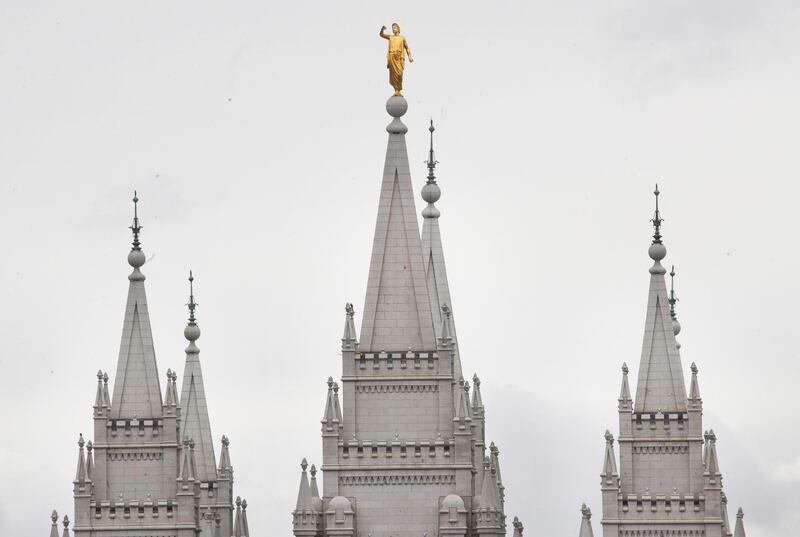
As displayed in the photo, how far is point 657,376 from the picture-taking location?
18762 centimetres

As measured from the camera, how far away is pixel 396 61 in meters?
192

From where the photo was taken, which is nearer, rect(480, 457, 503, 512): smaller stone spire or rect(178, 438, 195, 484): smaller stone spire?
rect(480, 457, 503, 512): smaller stone spire

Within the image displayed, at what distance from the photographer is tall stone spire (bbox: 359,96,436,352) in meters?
189

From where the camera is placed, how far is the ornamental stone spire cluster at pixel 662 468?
186625 millimetres

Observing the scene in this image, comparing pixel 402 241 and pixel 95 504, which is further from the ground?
pixel 402 241

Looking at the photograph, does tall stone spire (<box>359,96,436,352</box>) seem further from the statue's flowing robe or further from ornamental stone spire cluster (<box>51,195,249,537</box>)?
ornamental stone spire cluster (<box>51,195,249,537</box>)

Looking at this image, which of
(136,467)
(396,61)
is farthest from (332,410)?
(396,61)

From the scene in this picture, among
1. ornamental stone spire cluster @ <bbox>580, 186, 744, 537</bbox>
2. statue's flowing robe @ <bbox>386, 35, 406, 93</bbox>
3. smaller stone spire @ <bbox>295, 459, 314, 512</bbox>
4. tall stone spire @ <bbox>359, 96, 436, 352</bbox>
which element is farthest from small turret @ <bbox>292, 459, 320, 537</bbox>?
statue's flowing robe @ <bbox>386, 35, 406, 93</bbox>

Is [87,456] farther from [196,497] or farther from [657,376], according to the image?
[657,376]

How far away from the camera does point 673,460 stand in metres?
187

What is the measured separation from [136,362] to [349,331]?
34.4 feet

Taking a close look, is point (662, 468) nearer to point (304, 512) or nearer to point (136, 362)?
point (304, 512)

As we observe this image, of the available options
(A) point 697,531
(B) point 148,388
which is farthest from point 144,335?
(A) point 697,531

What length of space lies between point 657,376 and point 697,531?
7.29 m
